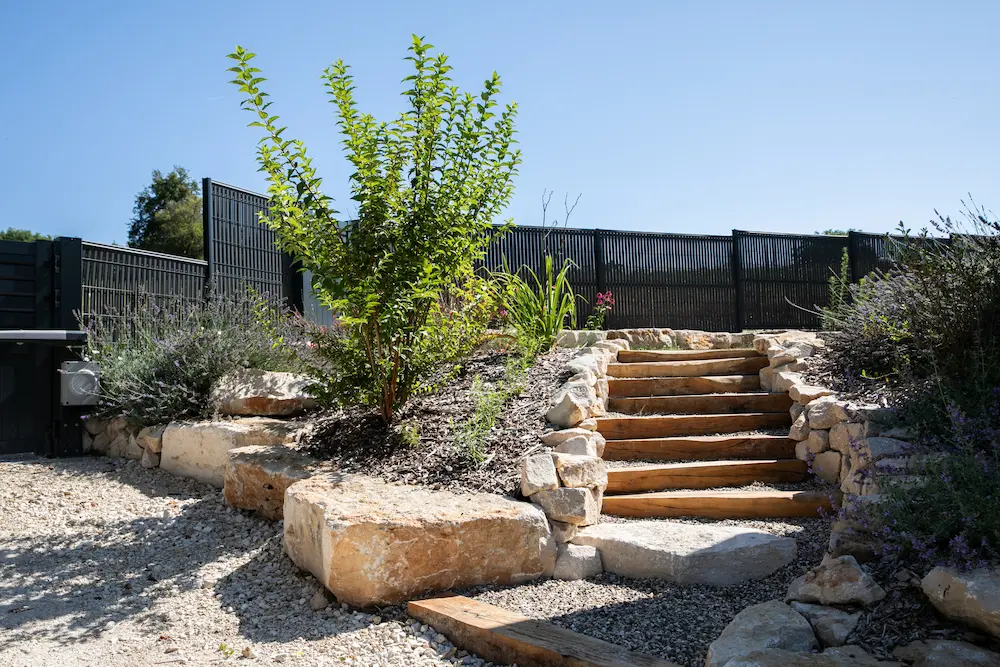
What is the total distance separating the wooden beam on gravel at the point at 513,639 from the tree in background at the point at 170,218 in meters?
16.9

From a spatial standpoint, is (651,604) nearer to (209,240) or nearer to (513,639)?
(513,639)

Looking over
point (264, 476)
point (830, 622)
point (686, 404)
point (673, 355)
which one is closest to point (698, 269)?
point (673, 355)

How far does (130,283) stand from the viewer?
286 inches

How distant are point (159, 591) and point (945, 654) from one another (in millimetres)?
3574

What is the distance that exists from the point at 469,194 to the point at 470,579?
93.6 inches

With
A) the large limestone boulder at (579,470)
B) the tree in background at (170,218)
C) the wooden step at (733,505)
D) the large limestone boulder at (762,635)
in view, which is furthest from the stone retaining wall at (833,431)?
the tree in background at (170,218)

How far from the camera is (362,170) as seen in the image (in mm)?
4426

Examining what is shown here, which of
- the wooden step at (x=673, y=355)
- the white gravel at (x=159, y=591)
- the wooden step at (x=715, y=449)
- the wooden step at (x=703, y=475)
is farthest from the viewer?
the wooden step at (x=673, y=355)

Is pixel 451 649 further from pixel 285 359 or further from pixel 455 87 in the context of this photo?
pixel 285 359

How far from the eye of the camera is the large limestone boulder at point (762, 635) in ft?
8.38

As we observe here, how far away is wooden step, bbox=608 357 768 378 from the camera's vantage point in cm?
636

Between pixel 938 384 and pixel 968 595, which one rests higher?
pixel 938 384

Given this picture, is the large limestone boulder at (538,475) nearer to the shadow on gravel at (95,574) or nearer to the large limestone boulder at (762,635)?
the large limestone boulder at (762,635)

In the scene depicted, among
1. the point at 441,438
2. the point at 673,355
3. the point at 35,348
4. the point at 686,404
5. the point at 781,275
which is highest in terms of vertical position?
the point at 781,275
